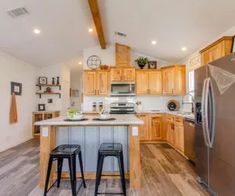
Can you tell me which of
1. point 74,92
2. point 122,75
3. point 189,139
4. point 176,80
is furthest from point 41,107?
point 189,139

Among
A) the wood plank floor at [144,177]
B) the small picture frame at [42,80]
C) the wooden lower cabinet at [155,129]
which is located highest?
the small picture frame at [42,80]

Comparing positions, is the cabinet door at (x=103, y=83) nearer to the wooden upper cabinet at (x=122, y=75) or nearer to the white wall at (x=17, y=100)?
the wooden upper cabinet at (x=122, y=75)

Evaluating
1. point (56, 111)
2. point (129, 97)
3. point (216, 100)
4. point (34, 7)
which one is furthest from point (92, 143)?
point (56, 111)

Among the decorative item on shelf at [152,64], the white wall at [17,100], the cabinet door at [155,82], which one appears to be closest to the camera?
the white wall at [17,100]

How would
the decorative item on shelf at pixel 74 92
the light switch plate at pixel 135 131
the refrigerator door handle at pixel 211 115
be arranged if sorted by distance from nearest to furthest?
the refrigerator door handle at pixel 211 115 < the light switch plate at pixel 135 131 < the decorative item on shelf at pixel 74 92

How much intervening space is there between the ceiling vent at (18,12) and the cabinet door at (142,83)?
12.0 ft

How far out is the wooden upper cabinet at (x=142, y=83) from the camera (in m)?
6.18

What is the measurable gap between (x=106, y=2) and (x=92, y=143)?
2724mm

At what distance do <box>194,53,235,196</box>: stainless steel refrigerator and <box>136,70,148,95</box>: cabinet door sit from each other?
3.27 metres

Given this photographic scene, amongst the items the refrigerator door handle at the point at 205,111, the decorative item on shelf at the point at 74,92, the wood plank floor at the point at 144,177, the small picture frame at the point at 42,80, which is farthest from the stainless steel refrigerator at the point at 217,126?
the decorative item on shelf at the point at 74,92

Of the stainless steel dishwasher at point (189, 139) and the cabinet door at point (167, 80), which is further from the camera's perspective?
the cabinet door at point (167, 80)

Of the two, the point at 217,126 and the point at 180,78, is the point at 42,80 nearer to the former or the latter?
the point at 180,78

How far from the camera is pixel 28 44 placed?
4980mm

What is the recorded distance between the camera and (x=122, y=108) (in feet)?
20.0
